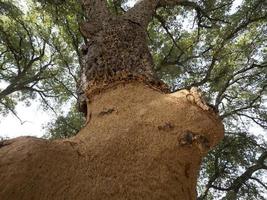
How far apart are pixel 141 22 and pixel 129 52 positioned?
2.81 feet

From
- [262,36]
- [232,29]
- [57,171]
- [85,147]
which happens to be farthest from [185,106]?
[262,36]

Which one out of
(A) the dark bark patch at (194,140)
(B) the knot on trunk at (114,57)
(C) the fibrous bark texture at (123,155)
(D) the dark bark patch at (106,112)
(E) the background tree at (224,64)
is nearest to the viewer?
(C) the fibrous bark texture at (123,155)

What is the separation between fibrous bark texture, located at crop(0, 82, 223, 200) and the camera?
1.37 metres

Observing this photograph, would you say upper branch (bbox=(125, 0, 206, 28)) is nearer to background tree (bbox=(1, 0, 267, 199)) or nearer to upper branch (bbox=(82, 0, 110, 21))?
upper branch (bbox=(82, 0, 110, 21))

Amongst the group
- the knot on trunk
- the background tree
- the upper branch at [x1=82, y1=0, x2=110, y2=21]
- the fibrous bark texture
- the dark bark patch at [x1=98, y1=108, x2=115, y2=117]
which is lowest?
the fibrous bark texture

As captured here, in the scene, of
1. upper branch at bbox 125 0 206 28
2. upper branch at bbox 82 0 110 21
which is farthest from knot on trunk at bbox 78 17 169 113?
upper branch at bbox 82 0 110 21

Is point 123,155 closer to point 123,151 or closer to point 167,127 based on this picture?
point 123,151

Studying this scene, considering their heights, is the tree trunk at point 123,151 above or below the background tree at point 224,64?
below

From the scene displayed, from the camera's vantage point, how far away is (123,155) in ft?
5.33

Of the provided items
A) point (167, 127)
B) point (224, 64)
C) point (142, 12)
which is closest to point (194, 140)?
point (167, 127)

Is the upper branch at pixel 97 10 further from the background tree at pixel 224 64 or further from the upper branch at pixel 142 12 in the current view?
the background tree at pixel 224 64

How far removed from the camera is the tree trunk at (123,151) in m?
1.38

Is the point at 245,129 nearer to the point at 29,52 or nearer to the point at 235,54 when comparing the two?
the point at 235,54

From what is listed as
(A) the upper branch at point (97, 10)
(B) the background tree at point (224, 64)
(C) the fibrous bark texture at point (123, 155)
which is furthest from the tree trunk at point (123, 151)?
(B) the background tree at point (224, 64)
